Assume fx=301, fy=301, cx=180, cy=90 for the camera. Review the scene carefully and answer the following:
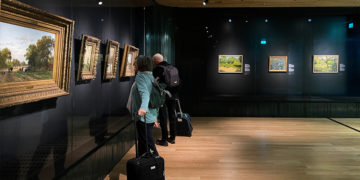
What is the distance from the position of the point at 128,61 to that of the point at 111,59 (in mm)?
917

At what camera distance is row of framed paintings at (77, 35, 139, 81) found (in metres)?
3.41

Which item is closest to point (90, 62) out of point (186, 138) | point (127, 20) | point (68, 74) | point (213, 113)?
point (68, 74)

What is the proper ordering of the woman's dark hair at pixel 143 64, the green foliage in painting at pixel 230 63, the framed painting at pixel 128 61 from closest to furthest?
the woman's dark hair at pixel 143 64
the framed painting at pixel 128 61
the green foliage in painting at pixel 230 63

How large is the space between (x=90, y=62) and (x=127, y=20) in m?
2.02

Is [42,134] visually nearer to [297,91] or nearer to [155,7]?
[155,7]

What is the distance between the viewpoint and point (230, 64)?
32.6 ft

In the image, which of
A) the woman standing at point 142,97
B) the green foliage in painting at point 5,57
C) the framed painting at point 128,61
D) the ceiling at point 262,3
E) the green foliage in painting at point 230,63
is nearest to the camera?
the green foliage in painting at point 5,57

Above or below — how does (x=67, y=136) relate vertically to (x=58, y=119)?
below

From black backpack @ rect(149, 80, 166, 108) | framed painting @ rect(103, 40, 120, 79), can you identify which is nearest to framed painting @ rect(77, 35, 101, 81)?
framed painting @ rect(103, 40, 120, 79)

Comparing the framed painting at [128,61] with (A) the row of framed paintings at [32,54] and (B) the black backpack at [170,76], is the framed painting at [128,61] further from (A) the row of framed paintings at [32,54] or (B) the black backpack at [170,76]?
(A) the row of framed paintings at [32,54]

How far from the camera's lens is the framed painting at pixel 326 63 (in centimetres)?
989

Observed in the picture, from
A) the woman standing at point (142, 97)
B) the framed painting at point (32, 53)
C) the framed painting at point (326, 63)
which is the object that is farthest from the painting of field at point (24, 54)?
the framed painting at point (326, 63)

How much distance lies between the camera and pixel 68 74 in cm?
283

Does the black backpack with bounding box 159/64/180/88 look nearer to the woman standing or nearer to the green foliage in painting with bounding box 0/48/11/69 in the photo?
the woman standing
